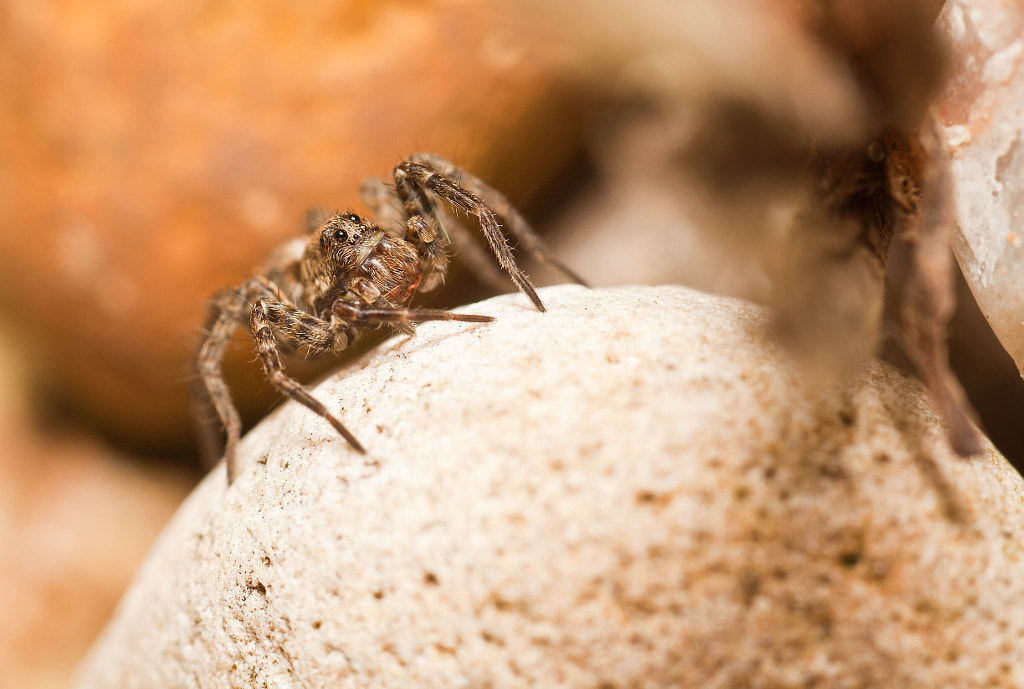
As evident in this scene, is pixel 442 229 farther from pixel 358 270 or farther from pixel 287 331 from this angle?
pixel 287 331

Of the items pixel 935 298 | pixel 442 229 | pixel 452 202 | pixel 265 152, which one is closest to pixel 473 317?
pixel 452 202

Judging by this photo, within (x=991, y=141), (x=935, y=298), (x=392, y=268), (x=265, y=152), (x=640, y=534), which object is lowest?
(x=640, y=534)

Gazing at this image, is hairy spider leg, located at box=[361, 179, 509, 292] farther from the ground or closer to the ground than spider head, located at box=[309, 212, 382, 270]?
farther from the ground

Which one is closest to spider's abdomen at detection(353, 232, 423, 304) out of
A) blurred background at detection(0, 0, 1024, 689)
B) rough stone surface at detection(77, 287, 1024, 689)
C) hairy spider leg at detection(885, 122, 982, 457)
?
blurred background at detection(0, 0, 1024, 689)

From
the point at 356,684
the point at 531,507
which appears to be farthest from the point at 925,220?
the point at 356,684

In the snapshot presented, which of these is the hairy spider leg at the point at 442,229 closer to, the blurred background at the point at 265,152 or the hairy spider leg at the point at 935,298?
the blurred background at the point at 265,152

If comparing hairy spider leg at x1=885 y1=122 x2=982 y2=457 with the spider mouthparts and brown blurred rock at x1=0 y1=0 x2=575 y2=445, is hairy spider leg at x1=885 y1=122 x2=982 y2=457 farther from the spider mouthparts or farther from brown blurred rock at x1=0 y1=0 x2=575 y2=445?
brown blurred rock at x1=0 y1=0 x2=575 y2=445

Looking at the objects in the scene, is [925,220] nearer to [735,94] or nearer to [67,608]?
[735,94]
